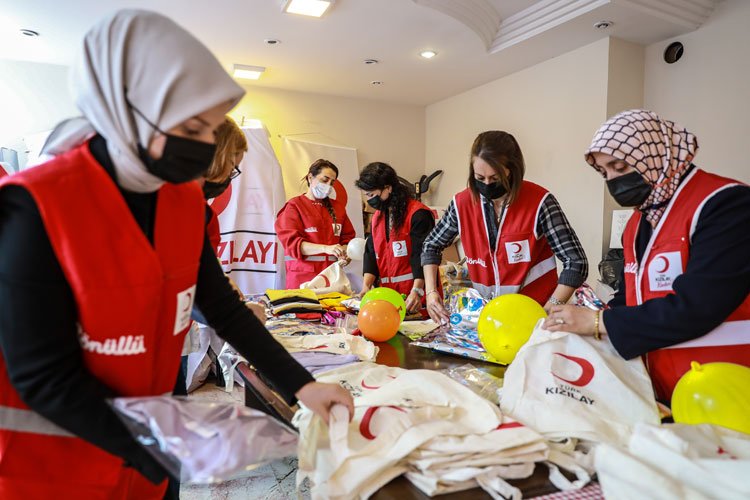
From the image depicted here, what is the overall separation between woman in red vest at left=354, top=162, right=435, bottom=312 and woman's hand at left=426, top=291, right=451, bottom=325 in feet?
2.17

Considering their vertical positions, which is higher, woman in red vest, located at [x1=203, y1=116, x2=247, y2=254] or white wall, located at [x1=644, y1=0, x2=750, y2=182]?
white wall, located at [x1=644, y1=0, x2=750, y2=182]

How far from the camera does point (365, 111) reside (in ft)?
23.1

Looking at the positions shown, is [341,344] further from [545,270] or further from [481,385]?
[545,270]

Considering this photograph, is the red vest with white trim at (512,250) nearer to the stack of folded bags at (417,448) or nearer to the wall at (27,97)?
the stack of folded bags at (417,448)

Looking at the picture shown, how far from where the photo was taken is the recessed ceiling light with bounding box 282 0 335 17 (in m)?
3.76

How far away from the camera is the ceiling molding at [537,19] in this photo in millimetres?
3939

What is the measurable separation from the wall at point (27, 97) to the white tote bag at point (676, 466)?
5.91 m

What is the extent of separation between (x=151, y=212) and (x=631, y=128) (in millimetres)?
1314

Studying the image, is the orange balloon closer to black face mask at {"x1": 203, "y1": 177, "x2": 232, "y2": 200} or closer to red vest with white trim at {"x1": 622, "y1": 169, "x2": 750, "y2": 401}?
black face mask at {"x1": 203, "y1": 177, "x2": 232, "y2": 200}

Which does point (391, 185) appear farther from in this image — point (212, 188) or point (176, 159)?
point (176, 159)

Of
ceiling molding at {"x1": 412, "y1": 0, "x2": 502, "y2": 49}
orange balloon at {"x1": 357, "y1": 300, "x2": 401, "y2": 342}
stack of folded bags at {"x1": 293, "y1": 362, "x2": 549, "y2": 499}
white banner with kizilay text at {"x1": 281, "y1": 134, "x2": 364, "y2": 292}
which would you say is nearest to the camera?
stack of folded bags at {"x1": 293, "y1": 362, "x2": 549, "y2": 499}

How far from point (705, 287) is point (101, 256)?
4.46ft

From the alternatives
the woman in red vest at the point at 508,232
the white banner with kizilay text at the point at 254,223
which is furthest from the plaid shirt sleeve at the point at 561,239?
the white banner with kizilay text at the point at 254,223

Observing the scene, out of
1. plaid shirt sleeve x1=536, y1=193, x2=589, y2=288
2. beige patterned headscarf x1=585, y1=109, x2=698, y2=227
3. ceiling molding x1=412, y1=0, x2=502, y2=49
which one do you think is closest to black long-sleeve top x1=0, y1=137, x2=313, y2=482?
beige patterned headscarf x1=585, y1=109, x2=698, y2=227
